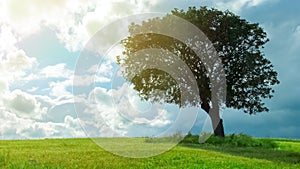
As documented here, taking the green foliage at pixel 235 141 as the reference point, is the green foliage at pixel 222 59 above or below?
above

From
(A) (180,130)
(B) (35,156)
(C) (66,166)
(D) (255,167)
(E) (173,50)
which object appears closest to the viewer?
(C) (66,166)

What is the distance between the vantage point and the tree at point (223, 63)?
3809cm

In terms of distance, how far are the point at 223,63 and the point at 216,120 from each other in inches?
195

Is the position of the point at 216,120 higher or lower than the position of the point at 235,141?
higher

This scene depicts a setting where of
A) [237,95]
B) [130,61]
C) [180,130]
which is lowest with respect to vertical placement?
[180,130]

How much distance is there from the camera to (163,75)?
38.4 metres

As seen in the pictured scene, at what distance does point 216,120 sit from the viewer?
39.0m

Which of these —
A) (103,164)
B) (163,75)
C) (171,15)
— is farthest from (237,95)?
(103,164)

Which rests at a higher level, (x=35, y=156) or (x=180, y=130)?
(x=180, y=130)

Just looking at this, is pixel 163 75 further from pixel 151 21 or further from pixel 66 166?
pixel 66 166

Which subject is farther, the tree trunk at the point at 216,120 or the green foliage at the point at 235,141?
the tree trunk at the point at 216,120

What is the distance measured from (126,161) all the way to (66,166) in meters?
2.80

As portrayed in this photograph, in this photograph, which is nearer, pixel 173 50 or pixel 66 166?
pixel 66 166

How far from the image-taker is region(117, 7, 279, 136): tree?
3809 cm
